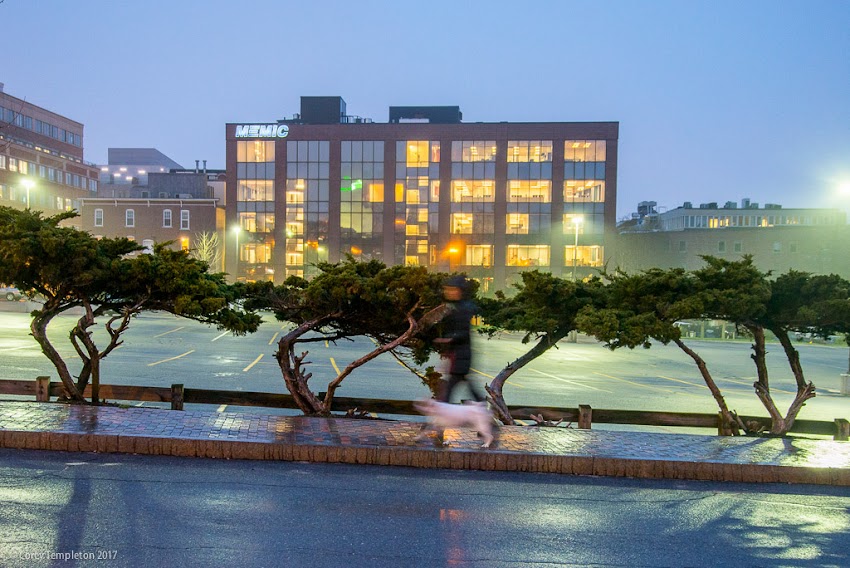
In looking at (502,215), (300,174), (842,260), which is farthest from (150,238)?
(842,260)

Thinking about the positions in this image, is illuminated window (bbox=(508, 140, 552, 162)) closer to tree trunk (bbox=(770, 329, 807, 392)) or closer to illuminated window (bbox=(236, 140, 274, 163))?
illuminated window (bbox=(236, 140, 274, 163))

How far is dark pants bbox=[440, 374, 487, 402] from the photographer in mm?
8078

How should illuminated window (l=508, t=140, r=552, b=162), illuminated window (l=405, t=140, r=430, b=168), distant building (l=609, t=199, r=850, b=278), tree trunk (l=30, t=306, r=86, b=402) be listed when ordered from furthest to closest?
distant building (l=609, t=199, r=850, b=278) < illuminated window (l=405, t=140, r=430, b=168) < illuminated window (l=508, t=140, r=552, b=162) < tree trunk (l=30, t=306, r=86, b=402)

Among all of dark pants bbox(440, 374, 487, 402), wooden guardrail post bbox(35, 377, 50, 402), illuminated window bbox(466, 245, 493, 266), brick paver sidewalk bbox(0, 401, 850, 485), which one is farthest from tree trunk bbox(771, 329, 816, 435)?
illuminated window bbox(466, 245, 493, 266)

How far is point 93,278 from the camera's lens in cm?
988

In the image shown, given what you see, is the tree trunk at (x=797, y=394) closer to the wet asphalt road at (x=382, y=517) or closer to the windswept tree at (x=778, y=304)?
the windswept tree at (x=778, y=304)

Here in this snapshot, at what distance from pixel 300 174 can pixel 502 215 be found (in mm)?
25563

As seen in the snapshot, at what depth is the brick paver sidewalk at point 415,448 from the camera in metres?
7.96

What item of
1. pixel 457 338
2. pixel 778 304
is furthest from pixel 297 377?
pixel 778 304

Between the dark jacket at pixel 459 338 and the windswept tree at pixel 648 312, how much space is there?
9.29 ft

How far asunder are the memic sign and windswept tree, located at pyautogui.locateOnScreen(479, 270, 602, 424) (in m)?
71.5

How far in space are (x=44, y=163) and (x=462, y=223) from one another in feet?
207

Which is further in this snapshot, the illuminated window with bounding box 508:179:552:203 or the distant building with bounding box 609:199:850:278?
the distant building with bounding box 609:199:850:278

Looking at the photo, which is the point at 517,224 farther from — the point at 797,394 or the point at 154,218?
the point at 797,394
